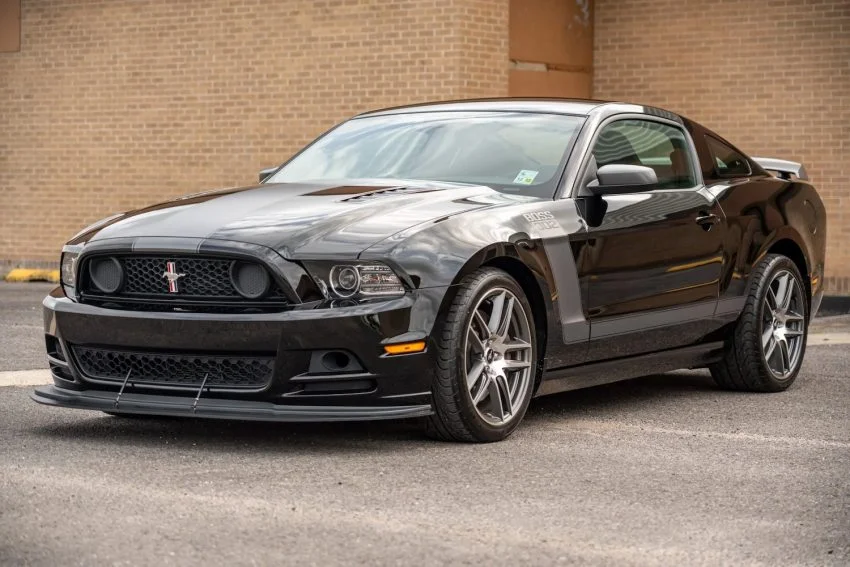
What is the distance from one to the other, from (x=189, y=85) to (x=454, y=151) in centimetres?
968

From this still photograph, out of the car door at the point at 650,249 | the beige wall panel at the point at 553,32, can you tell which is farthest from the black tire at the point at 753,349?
the beige wall panel at the point at 553,32

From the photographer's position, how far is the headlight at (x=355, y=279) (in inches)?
233

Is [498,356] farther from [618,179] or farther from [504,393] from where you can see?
[618,179]

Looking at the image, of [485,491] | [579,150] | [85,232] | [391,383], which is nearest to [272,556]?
[485,491]

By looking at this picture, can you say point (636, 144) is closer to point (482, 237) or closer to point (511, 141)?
point (511, 141)

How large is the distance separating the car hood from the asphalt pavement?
0.83 m

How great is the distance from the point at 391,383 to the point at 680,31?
35.1 ft

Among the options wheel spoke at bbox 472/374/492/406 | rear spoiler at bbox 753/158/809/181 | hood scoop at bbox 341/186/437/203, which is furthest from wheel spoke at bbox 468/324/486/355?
rear spoiler at bbox 753/158/809/181

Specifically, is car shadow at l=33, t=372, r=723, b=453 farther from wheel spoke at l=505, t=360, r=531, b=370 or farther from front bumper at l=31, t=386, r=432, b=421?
wheel spoke at l=505, t=360, r=531, b=370

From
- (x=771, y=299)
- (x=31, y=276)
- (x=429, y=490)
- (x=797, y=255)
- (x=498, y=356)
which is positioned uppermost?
(x=498, y=356)

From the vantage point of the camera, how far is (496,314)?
636 centimetres

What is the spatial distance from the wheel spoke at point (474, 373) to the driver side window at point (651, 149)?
57.4 inches

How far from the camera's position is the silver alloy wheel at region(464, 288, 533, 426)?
6.29 metres

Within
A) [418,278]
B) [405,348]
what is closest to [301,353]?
[405,348]
